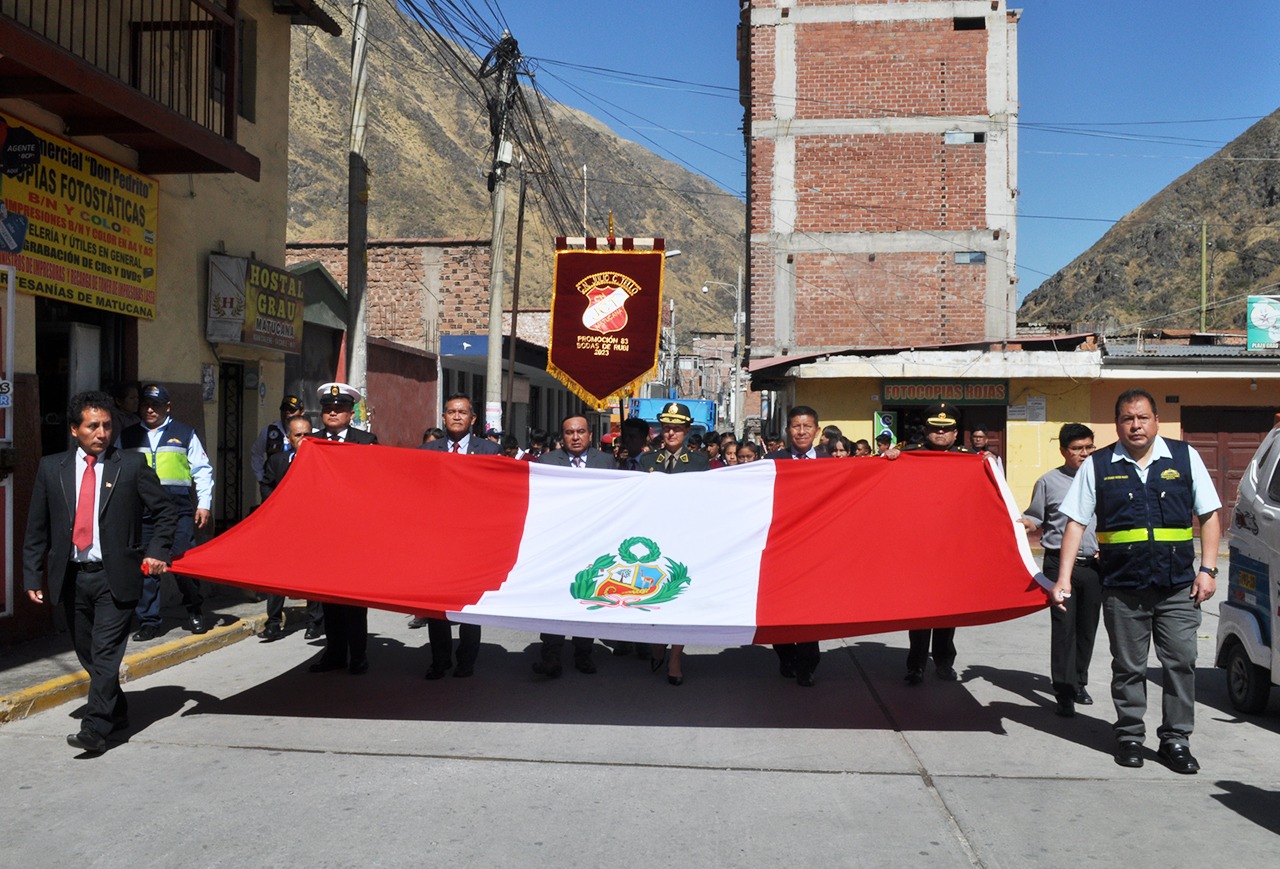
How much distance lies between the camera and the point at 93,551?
628 cm

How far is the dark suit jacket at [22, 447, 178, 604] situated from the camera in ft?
20.5

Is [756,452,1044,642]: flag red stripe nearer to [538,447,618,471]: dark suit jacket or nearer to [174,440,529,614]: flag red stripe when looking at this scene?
[538,447,618,471]: dark suit jacket

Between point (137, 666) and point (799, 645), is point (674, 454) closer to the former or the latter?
point (799, 645)

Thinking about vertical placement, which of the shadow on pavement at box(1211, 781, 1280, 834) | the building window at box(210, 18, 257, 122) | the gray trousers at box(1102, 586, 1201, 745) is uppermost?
the building window at box(210, 18, 257, 122)

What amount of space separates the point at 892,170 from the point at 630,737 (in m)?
22.9

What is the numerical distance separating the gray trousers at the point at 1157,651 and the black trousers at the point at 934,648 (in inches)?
78.2

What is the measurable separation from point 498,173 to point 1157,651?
15821mm

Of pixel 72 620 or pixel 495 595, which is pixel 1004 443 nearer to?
pixel 495 595

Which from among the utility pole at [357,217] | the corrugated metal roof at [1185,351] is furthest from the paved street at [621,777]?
the corrugated metal roof at [1185,351]

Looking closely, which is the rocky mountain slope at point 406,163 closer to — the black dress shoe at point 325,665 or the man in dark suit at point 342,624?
the man in dark suit at point 342,624

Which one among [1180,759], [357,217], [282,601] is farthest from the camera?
[357,217]

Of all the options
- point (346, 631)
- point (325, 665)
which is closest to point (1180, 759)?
point (346, 631)

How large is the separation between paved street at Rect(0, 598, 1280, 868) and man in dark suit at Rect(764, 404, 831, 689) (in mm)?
123

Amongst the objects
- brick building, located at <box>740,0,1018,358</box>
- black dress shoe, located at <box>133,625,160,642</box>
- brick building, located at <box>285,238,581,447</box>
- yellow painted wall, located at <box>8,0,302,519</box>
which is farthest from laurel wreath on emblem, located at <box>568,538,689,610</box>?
brick building, located at <box>740,0,1018,358</box>
